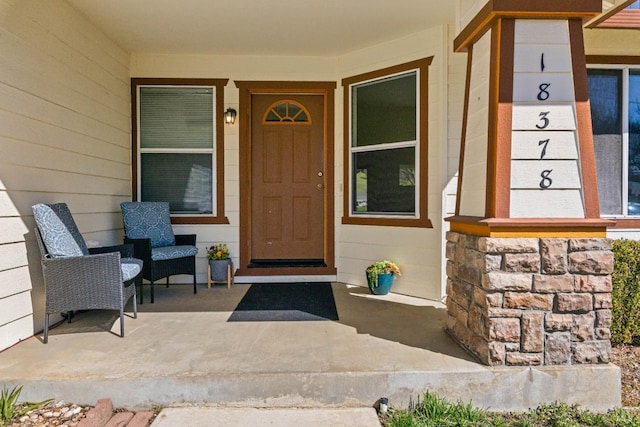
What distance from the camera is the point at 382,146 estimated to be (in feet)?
14.0

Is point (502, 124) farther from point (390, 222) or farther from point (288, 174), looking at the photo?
point (288, 174)

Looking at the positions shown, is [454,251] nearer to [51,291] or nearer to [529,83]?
[529,83]

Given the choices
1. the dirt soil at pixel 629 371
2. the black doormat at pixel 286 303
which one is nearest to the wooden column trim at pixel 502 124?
the dirt soil at pixel 629 371

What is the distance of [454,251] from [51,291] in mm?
2778

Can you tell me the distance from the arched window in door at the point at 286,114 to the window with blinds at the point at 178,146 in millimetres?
651

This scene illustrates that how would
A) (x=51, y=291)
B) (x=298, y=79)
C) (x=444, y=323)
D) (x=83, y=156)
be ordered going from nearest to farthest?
1. (x=51, y=291)
2. (x=444, y=323)
3. (x=83, y=156)
4. (x=298, y=79)

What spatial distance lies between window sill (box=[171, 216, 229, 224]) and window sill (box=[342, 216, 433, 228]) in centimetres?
142

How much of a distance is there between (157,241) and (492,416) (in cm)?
339

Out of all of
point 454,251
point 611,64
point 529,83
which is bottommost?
point 454,251

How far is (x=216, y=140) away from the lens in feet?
15.1

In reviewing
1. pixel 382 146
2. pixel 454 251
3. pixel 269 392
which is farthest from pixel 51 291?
pixel 382 146

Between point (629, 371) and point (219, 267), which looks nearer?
point (629, 371)

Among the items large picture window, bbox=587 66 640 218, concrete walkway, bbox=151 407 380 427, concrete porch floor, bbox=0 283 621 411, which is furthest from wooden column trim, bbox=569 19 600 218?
large picture window, bbox=587 66 640 218

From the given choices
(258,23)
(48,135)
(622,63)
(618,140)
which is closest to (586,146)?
(618,140)
